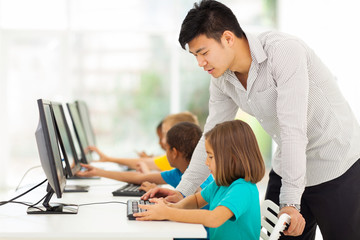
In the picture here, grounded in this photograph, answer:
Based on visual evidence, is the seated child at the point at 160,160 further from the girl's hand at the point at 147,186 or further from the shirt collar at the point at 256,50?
the shirt collar at the point at 256,50

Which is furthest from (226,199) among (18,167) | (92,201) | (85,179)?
(18,167)

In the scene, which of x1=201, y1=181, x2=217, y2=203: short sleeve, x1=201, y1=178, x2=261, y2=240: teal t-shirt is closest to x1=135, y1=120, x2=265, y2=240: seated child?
x1=201, y1=178, x2=261, y2=240: teal t-shirt

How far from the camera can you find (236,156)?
6.02ft

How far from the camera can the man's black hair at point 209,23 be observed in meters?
1.86

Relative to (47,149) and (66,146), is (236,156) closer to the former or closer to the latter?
(47,149)

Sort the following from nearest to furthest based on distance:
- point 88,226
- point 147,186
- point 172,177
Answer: point 88,226
point 147,186
point 172,177

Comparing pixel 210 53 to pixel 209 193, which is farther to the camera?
pixel 209 193

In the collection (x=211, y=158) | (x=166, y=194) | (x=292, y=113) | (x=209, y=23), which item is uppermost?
(x=209, y=23)

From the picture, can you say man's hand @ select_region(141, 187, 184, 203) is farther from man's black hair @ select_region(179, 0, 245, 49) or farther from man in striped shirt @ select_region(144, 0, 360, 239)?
man's black hair @ select_region(179, 0, 245, 49)

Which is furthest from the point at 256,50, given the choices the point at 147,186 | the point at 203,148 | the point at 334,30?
the point at 334,30

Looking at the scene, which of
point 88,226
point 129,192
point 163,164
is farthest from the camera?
point 163,164

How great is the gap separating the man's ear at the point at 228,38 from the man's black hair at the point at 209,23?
0.01 m

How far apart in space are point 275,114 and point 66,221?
34.4 inches

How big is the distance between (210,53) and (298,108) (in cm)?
39
